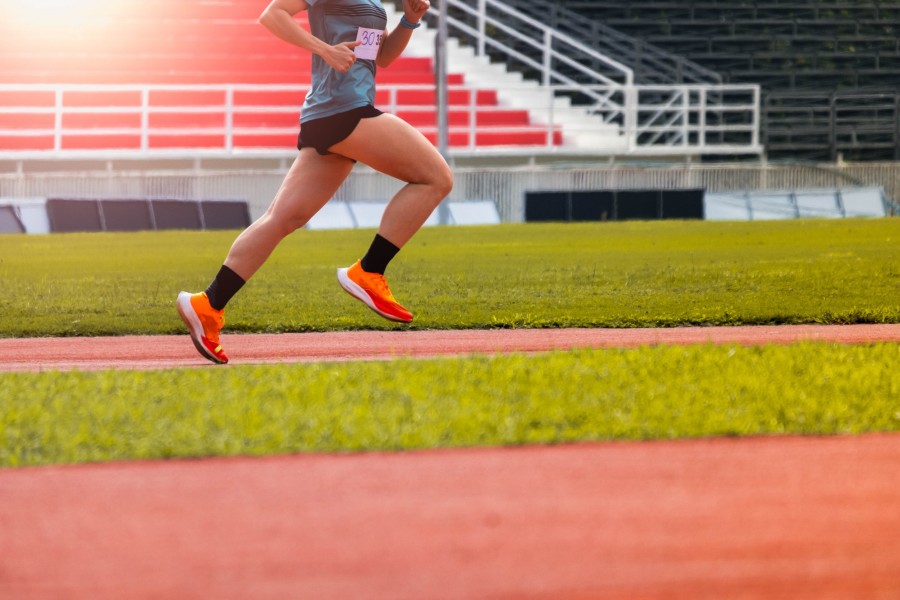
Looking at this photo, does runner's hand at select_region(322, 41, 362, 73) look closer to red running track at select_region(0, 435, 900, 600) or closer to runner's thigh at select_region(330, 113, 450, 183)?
runner's thigh at select_region(330, 113, 450, 183)

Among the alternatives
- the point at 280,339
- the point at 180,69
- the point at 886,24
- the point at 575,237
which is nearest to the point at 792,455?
the point at 280,339

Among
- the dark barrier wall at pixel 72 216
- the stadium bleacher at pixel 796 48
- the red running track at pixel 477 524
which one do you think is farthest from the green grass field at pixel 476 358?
the stadium bleacher at pixel 796 48

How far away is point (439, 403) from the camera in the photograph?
16.8 feet

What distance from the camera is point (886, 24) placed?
110 ft

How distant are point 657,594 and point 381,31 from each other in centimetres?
428

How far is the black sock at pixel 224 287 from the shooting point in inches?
266

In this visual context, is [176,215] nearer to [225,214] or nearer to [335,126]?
[225,214]

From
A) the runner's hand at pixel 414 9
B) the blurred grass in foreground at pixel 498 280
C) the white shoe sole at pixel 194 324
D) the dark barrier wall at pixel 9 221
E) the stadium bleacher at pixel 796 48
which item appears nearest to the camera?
the white shoe sole at pixel 194 324

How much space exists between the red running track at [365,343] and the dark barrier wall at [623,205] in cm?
1636

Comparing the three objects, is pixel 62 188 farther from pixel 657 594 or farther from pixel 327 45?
pixel 657 594

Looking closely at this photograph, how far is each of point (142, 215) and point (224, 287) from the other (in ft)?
59.0

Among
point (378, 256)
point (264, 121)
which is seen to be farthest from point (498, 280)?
point (264, 121)

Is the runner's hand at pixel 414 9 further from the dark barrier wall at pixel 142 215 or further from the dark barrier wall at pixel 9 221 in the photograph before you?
the dark barrier wall at pixel 142 215

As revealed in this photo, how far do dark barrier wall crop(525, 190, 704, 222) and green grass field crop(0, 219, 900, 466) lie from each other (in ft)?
16.9
